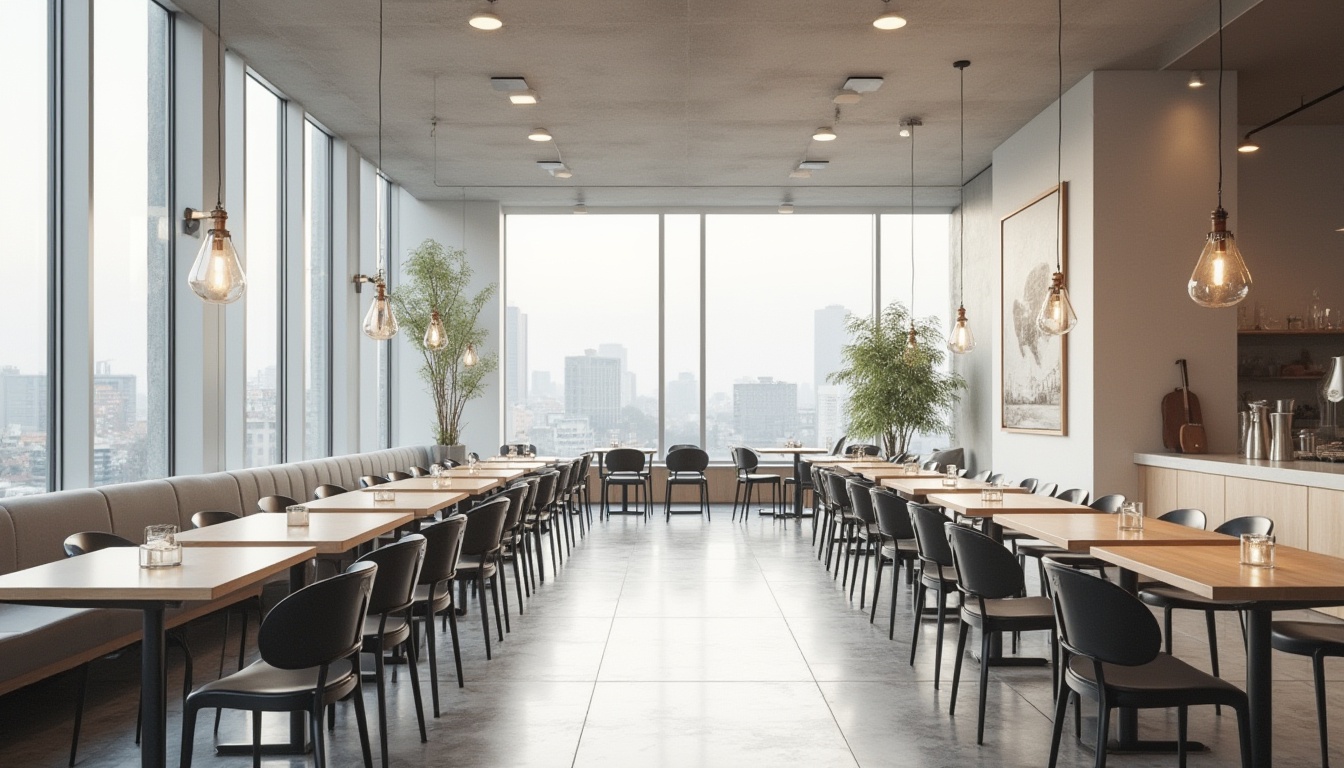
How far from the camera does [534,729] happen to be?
13.3 ft

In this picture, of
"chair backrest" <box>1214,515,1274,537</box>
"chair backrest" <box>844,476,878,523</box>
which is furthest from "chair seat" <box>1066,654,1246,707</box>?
"chair backrest" <box>844,476,878,523</box>

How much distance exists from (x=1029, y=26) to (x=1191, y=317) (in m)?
2.68

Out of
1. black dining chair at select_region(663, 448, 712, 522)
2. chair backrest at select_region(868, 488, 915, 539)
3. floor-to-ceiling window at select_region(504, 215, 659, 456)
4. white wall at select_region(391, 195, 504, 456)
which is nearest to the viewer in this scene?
chair backrest at select_region(868, 488, 915, 539)

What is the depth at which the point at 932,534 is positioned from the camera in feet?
16.0

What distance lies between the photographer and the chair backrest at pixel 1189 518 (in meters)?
4.68

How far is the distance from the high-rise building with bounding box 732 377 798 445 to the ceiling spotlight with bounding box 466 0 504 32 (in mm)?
7979

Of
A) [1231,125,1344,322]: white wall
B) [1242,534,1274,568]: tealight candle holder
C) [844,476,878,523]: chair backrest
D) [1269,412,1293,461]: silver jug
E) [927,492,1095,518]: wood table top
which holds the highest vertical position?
[1231,125,1344,322]: white wall

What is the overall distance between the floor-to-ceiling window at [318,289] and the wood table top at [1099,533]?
722cm

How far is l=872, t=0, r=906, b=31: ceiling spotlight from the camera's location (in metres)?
6.60

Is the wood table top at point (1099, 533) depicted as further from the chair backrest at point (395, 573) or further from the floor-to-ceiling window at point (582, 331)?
the floor-to-ceiling window at point (582, 331)

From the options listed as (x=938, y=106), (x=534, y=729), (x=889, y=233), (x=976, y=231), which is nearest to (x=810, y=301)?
(x=889, y=233)

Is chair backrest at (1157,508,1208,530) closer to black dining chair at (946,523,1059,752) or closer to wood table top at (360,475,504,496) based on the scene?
black dining chair at (946,523,1059,752)

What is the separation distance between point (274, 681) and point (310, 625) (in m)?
0.30

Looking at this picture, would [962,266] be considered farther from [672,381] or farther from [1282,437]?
[1282,437]
